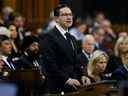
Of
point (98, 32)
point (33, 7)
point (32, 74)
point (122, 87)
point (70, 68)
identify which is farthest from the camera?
point (33, 7)

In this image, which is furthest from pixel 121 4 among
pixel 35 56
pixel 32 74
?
pixel 32 74

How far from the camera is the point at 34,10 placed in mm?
16578

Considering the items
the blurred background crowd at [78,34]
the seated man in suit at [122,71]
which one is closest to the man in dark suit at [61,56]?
the blurred background crowd at [78,34]

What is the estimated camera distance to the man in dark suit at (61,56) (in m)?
8.41

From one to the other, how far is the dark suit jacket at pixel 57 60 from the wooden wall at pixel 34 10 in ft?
24.2

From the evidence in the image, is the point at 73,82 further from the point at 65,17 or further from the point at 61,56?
the point at 65,17

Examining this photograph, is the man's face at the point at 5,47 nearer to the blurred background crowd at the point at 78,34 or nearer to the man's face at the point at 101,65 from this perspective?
the blurred background crowd at the point at 78,34

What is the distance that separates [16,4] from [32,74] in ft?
32.4

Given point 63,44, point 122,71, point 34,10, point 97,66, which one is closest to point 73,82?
point 63,44

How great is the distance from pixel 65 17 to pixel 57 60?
22.6 inches

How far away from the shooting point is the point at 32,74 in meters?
6.63

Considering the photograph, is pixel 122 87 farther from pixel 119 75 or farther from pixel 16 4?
pixel 16 4

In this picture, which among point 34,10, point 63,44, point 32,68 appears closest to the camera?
point 32,68

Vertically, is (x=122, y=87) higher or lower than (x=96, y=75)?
higher
